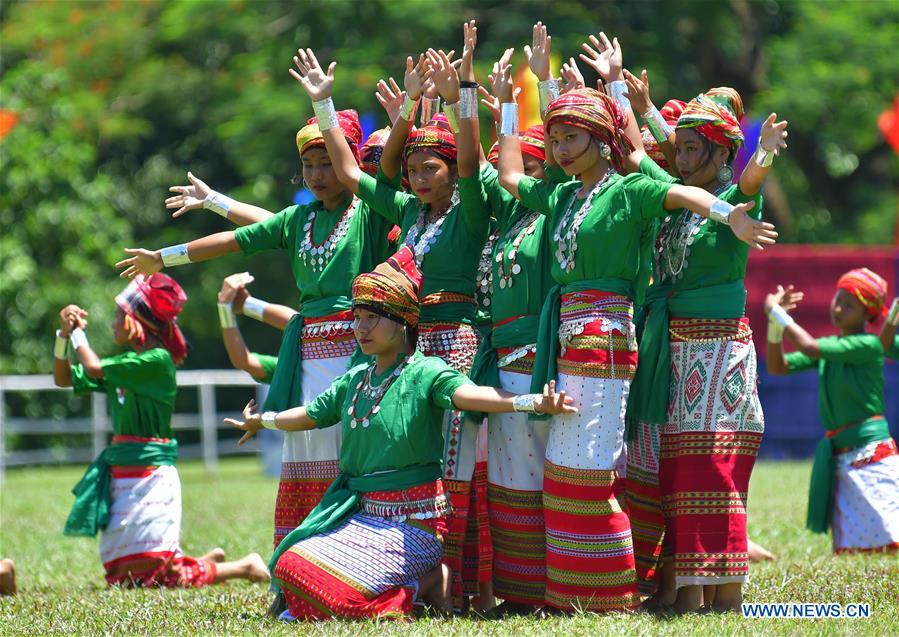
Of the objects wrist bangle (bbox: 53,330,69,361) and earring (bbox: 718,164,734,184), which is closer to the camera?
earring (bbox: 718,164,734,184)

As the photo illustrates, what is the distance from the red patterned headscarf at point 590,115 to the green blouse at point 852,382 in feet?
10.2

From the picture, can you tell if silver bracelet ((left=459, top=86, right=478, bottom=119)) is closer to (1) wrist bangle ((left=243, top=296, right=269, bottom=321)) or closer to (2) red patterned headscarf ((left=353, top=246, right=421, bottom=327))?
(2) red patterned headscarf ((left=353, top=246, right=421, bottom=327))

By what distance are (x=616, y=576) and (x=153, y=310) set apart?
328 centimetres

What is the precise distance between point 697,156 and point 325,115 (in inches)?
64.3

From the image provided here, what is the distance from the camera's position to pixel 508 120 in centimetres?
592

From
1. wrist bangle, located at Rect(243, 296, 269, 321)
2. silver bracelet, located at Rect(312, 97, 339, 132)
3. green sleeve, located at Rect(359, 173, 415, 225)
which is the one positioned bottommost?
wrist bangle, located at Rect(243, 296, 269, 321)

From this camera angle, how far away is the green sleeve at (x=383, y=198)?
20.3 ft

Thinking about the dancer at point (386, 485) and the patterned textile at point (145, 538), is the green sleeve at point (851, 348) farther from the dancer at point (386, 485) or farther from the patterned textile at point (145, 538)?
the patterned textile at point (145, 538)

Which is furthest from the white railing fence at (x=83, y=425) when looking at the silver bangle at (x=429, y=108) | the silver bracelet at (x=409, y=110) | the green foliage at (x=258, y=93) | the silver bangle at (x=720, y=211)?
the silver bangle at (x=720, y=211)

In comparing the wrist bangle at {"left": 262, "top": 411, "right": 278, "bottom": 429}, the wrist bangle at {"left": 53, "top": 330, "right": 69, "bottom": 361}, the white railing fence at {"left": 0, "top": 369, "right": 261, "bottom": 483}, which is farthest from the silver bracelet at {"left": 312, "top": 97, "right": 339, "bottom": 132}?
the white railing fence at {"left": 0, "top": 369, "right": 261, "bottom": 483}

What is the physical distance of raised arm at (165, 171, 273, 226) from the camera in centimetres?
652

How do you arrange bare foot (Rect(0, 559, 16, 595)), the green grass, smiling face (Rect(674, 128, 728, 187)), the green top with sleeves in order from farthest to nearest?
bare foot (Rect(0, 559, 16, 595)), the green top with sleeves, smiling face (Rect(674, 128, 728, 187)), the green grass

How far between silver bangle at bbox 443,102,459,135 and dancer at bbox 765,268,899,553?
119 inches

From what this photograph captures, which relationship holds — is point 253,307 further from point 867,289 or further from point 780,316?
point 867,289
